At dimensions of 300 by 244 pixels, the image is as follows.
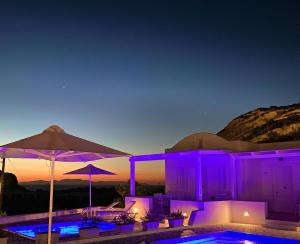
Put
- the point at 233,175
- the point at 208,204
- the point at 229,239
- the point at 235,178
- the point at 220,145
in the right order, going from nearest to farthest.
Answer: the point at 229,239
the point at 208,204
the point at 233,175
the point at 235,178
the point at 220,145

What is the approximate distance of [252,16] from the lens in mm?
26891

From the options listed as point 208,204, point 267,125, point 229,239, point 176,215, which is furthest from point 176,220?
point 267,125

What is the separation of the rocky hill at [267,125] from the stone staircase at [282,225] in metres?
18.5

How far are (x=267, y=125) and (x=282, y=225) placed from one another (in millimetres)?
26277

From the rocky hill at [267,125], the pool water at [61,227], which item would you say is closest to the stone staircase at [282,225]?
the pool water at [61,227]

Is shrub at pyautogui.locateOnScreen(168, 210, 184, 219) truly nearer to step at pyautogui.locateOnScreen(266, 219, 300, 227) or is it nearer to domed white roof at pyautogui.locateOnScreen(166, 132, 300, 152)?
step at pyautogui.locateOnScreen(266, 219, 300, 227)

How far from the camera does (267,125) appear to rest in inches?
1583

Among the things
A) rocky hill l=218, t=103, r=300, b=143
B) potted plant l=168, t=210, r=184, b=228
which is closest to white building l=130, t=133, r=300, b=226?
potted plant l=168, t=210, r=184, b=228

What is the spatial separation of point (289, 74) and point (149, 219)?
74.7 ft

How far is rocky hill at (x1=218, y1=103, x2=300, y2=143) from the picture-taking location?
35500 millimetres

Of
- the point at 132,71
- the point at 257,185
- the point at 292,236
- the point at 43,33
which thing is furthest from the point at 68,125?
the point at 292,236

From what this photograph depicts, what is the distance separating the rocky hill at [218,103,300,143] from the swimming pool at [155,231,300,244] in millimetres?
20771

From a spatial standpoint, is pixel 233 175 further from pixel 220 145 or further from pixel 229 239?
pixel 229 239

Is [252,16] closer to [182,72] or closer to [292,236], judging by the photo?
[182,72]
